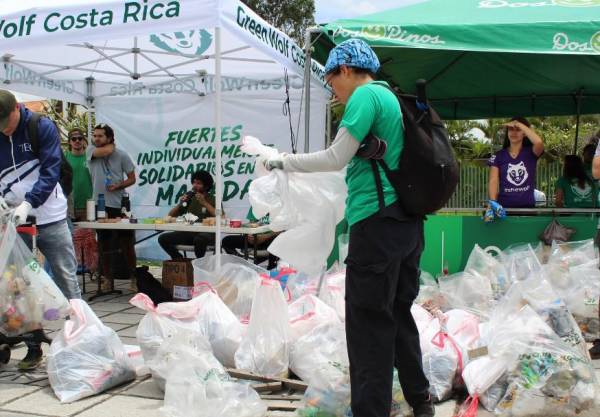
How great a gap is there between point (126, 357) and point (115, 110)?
609 centimetres

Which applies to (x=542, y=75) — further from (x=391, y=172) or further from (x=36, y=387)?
(x=36, y=387)

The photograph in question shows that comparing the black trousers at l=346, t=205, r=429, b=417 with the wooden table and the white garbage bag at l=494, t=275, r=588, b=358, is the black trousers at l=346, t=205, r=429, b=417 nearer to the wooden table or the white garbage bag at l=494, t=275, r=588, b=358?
the white garbage bag at l=494, t=275, r=588, b=358

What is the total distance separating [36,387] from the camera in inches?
153

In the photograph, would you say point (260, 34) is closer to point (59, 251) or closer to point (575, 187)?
point (59, 251)

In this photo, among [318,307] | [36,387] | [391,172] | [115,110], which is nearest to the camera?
[391,172]

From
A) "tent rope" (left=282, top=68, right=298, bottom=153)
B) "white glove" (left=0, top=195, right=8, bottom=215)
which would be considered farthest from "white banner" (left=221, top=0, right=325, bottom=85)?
"white glove" (left=0, top=195, right=8, bottom=215)

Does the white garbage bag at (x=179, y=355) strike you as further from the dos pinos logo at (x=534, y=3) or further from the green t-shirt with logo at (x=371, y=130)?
the dos pinos logo at (x=534, y=3)

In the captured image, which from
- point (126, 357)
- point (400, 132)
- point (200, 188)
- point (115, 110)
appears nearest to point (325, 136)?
point (200, 188)

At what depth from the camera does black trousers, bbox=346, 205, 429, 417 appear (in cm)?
268

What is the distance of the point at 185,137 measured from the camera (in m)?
9.12

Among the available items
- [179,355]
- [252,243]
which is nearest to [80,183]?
[252,243]

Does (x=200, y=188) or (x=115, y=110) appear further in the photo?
(x=115, y=110)

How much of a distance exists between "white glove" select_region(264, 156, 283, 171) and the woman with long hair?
492 cm

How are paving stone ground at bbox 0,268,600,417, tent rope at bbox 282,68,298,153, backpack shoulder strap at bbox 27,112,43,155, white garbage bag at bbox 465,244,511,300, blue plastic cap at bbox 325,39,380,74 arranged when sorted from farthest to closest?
tent rope at bbox 282,68,298,153, white garbage bag at bbox 465,244,511,300, backpack shoulder strap at bbox 27,112,43,155, paving stone ground at bbox 0,268,600,417, blue plastic cap at bbox 325,39,380,74
